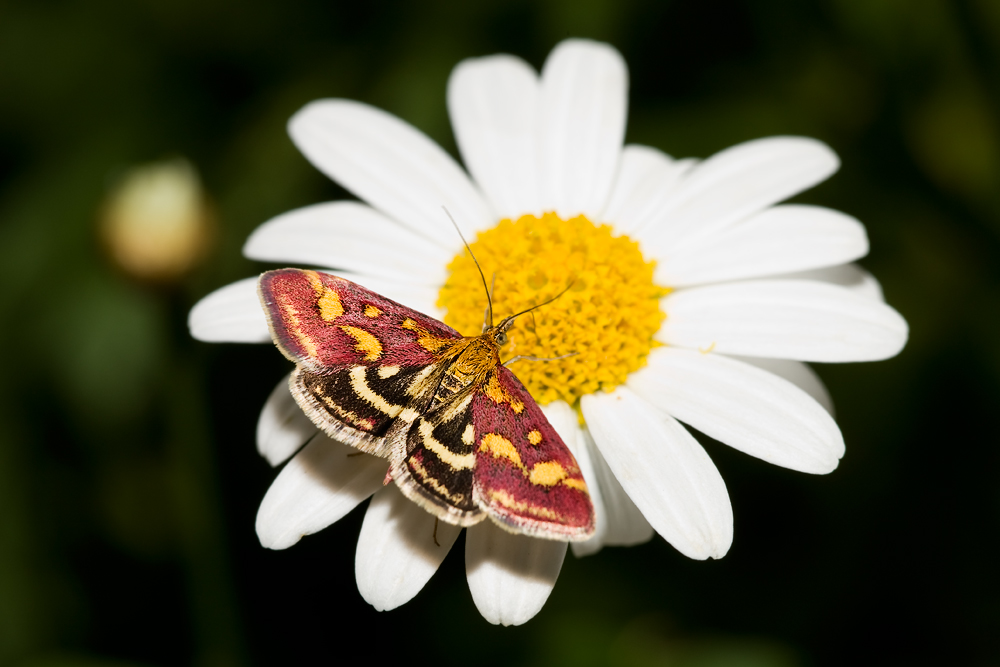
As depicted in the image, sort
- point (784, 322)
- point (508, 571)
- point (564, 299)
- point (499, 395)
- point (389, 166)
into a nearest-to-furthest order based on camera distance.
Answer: point (508, 571)
point (499, 395)
point (784, 322)
point (564, 299)
point (389, 166)

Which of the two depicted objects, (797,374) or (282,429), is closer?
(282,429)

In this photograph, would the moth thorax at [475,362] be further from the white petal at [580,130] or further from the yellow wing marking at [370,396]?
the white petal at [580,130]

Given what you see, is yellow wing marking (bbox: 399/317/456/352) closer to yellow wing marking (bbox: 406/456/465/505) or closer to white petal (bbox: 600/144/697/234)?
yellow wing marking (bbox: 406/456/465/505)

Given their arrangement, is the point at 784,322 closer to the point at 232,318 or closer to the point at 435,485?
the point at 435,485

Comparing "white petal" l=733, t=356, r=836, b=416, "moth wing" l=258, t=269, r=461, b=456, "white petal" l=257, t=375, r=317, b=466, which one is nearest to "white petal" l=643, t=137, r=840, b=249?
"white petal" l=733, t=356, r=836, b=416

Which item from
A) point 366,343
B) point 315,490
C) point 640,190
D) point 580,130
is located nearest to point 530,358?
point 366,343

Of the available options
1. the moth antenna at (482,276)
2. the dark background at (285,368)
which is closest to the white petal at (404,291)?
the moth antenna at (482,276)
